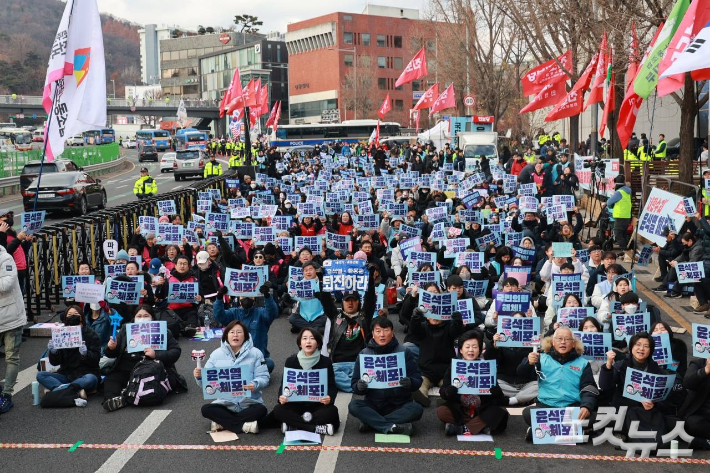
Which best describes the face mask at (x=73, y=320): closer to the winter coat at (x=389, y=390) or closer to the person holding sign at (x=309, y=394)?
the person holding sign at (x=309, y=394)

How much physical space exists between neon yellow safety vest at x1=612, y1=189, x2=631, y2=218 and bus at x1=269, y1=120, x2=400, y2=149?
55789mm

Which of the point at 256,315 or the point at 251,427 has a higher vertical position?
the point at 256,315

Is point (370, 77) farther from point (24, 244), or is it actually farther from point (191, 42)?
point (24, 244)

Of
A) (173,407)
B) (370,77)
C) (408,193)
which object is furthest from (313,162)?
(370,77)

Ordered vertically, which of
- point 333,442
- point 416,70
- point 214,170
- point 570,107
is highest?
point 416,70

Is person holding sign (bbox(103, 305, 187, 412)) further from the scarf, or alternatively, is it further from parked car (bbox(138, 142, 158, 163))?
parked car (bbox(138, 142, 158, 163))

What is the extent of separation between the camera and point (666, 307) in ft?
50.5

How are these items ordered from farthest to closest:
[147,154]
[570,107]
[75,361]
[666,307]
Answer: [147,154]
[570,107]
[666,307]
[75,361]

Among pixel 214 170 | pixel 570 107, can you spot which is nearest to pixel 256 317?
pixel 570 107

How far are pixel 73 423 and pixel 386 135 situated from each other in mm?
68697

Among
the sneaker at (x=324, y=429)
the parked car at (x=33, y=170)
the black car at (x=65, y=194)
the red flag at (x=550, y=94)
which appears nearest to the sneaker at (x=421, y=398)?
the sneaker at (x=324, y=429)

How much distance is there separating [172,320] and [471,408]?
5966mm

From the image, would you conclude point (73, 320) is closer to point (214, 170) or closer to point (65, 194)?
point (65, 194)

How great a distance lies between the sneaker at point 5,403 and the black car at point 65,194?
20.7m
